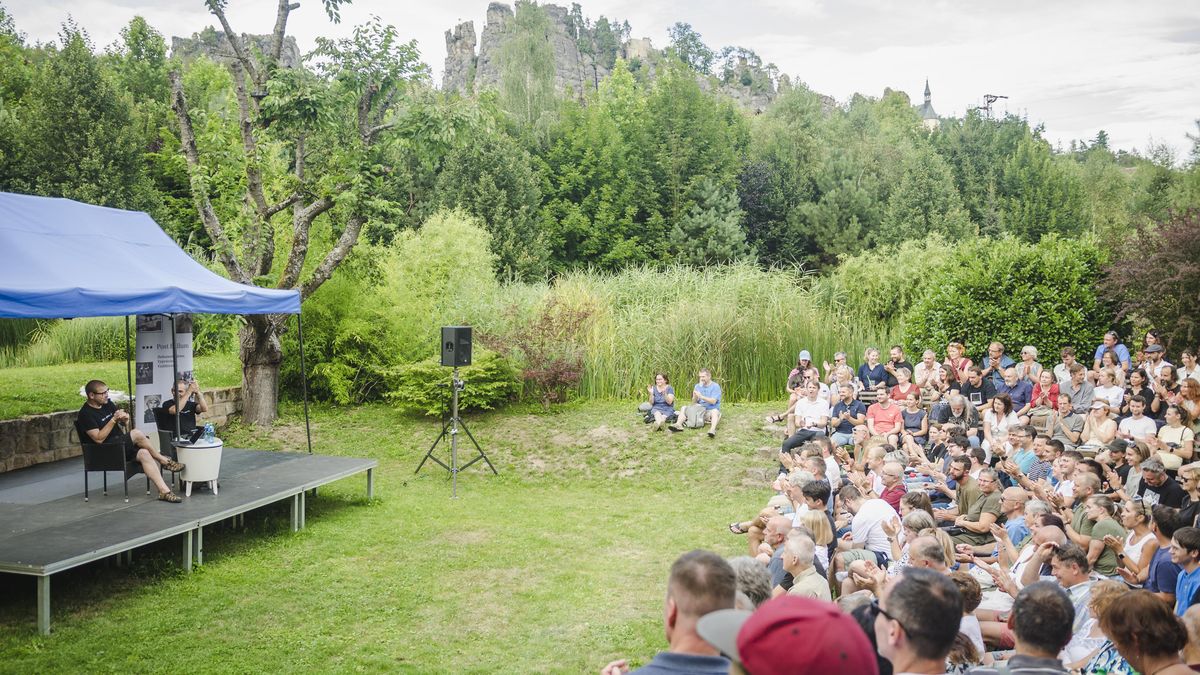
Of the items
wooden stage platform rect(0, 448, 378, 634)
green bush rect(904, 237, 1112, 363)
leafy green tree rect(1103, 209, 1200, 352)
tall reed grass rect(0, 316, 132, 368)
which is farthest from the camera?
tall reed grass rect(0, 316, 132, 368)

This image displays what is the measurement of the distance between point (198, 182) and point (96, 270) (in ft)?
15.6

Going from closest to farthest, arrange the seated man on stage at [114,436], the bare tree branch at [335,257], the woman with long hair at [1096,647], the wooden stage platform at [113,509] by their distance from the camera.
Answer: the woman with long hair at [1096,647] → the wooden stage platform at [113,509] → the seated man on stage at [114,436] → the bare tree branch at [335,257]

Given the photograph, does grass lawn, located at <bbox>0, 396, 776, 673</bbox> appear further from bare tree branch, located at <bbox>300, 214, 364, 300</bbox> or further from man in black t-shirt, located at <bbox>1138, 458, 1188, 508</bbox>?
man in black t-shirt, located at <bbox>1138, 458, 1188, 508</bbox>

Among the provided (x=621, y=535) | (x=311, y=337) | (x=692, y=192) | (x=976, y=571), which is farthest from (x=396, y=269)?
(x=692, y=192)

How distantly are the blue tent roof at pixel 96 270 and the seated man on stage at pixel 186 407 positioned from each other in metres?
1.05

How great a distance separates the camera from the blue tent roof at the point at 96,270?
23.1 feet

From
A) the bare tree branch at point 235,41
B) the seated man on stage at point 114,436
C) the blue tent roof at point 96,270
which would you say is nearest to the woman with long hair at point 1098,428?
the blue tent roof at point 96,270

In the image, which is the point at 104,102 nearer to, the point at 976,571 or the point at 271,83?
the point at 271,83

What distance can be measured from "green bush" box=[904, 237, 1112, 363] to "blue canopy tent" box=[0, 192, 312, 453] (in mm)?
10241

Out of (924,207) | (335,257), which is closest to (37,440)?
(335,257)

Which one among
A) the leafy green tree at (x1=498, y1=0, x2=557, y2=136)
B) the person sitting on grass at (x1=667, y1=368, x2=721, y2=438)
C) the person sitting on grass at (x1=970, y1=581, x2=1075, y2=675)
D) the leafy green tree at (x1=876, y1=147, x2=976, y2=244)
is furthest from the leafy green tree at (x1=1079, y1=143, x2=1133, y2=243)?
the person sitting on grass at (x1=970, y1=581, x2=1075, y2=675)

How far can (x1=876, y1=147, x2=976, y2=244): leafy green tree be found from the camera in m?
32.2

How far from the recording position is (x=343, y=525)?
29.3ft

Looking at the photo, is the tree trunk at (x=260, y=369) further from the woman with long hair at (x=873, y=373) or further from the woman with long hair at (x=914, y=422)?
the woman with long hair at (x=914, y=422)
